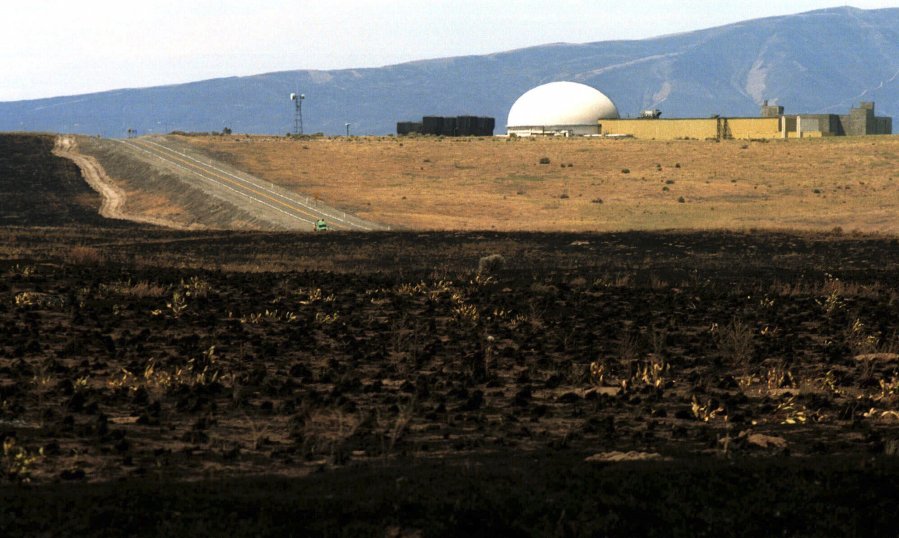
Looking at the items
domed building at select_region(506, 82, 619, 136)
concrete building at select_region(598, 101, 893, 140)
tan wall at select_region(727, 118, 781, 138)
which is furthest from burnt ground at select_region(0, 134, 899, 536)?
domed building at select_region(506, 82, 619, 136)

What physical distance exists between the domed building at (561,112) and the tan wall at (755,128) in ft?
52.0

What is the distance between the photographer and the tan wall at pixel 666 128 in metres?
121

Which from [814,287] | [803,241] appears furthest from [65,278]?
[803,241]

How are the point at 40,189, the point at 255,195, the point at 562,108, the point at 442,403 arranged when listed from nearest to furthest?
the point at 442,403
the point at 255,195
the point at 40,189
the point at 562,108

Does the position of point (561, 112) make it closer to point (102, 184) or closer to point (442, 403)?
point (102, 184)

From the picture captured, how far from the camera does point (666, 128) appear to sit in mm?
123250

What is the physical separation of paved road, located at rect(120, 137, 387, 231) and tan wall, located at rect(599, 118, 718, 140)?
4697 centimetres

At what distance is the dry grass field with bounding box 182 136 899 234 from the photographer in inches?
2815

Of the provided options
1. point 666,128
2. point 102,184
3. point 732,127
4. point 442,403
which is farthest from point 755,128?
point 442,403

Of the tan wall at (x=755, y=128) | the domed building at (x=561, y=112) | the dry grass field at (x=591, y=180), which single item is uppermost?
the domed building at (x=561, y=112)

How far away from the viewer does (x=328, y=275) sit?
102 feet

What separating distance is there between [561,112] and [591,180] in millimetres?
49577

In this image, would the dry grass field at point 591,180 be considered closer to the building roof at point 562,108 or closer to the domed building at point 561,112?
the domed building at point 561,112

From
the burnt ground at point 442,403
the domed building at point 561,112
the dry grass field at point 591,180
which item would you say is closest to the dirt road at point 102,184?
the dry grass field at point 591,180
